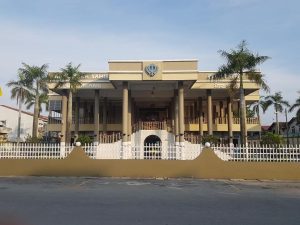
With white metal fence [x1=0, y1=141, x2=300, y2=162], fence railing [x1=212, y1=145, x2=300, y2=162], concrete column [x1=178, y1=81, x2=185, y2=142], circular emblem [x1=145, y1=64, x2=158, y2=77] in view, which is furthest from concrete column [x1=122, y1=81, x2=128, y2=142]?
fence railing [x1=212, y1=145, x2=300, y2=162]

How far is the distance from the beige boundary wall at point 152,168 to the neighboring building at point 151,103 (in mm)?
8575

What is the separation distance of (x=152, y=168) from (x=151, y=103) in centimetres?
2081

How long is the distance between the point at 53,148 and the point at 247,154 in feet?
32.1

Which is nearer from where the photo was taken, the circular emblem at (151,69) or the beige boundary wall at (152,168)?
the beige boundary wall at (152,168)

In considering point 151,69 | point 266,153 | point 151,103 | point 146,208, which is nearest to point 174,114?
point 151,69

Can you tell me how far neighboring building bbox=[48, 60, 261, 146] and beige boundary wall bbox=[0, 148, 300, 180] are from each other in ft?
28.1

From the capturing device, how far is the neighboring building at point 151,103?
2759 cm

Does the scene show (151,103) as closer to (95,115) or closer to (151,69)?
(95,115)

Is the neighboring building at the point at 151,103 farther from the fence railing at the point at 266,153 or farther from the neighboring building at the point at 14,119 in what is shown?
the neighboring building at the point at 14,119

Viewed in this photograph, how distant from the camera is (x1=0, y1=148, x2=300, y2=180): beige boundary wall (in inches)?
719

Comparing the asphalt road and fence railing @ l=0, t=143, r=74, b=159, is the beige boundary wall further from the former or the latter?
the asphalt road

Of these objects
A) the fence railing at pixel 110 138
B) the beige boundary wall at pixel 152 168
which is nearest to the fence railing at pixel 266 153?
the beige boundary wall at pixel 152 168

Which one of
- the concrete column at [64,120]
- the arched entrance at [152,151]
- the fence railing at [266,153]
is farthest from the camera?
the concrete column at [64,120]

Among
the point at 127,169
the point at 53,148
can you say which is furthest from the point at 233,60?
the point at 53,148
